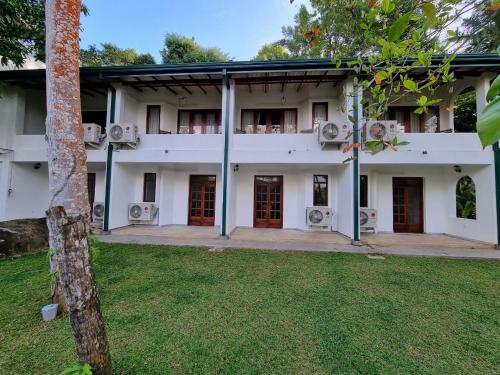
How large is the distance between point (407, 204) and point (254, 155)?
20.6 feet

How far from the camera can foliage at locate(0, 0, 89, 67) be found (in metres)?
5.98

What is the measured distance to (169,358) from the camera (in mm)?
2438

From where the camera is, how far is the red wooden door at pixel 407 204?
903cm

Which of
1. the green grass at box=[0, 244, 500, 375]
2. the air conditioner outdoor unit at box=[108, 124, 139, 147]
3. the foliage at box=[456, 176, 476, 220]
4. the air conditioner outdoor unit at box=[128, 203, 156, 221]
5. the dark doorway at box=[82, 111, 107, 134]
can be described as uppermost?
the dark doorway at box=[82, 111, 107, 134]

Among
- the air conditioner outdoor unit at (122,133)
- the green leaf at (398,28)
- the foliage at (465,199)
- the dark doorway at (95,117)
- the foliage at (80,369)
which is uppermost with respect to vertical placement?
the dark doorway at (95,117)

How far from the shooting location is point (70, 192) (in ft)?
6.31

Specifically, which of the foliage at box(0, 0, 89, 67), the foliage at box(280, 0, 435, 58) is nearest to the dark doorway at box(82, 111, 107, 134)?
the foliage at box(0, 0, 89, 67)

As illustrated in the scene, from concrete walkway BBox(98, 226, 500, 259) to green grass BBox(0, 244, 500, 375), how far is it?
1.21m

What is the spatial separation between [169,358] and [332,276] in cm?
327

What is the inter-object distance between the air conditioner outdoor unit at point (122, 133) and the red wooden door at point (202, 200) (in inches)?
116

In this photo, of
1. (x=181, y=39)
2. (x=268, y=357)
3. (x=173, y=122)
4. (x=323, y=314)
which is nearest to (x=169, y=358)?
(x=268, y=357)

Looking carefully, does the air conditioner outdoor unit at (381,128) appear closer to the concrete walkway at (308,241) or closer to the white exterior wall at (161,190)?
the concrete walkway at (308,241)

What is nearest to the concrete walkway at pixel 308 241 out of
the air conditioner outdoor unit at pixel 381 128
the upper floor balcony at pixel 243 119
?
the upper floor balcony at pixel 243 119

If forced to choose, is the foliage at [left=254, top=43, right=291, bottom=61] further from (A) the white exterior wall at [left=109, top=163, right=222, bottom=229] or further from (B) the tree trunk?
(B) the tree trunk
